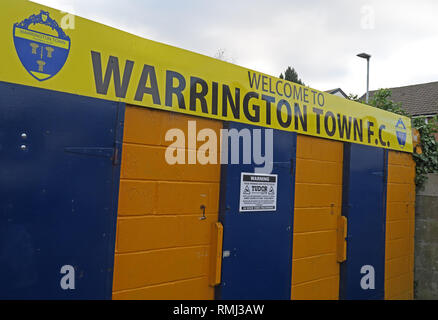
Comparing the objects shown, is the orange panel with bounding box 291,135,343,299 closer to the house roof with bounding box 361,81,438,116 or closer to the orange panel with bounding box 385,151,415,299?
the orange panel with bounding box 385,151,415,299

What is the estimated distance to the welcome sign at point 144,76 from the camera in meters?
2.53

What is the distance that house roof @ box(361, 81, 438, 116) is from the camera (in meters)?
23.1

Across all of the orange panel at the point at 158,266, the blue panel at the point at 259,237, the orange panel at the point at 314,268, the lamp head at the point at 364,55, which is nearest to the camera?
the orange panel at the point at 158,266

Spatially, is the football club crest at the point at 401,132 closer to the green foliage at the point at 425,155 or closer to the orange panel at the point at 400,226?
the orange panel at the point at 400,226

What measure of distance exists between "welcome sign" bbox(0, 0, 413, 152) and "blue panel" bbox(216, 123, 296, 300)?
29 centimetres

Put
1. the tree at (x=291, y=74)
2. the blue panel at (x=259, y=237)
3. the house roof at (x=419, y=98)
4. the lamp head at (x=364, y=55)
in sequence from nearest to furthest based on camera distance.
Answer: the blue panel at (x=259, y=237), the lamp head at (x=364, y=55), the house roof at (x=419, y=98), the tree at (x=291, y=74)

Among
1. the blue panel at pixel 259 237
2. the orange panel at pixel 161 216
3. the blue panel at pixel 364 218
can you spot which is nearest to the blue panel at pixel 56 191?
the orange panel at pixel 161 216

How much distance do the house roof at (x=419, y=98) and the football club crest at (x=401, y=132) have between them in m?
17.9

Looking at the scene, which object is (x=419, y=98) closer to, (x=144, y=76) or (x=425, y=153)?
(x=425, y=153)

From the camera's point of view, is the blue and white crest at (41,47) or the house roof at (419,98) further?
the house roof at (419,98)

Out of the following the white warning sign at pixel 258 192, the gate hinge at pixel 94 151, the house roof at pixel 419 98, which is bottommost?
the white warning sign at pixel 258 192

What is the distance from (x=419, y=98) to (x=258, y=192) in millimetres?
24965

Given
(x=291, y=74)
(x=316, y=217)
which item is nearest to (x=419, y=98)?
(x=291, y=74)

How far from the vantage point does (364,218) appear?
16.8ft
